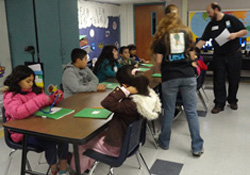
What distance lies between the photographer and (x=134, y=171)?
2412 millimetres

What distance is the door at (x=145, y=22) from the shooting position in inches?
316

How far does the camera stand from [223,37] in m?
3.80

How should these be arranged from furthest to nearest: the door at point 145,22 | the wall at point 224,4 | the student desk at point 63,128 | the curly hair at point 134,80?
1. the door at point 145,22
2. the wall at point 224,4
3. the curly hair at point 134,80
4. the student desk at point 63,128

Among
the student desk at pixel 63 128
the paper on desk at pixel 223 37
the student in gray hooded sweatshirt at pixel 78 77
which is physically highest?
the paper on desk at pixel 223 37

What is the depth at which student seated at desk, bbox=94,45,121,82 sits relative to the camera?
348 centimetres

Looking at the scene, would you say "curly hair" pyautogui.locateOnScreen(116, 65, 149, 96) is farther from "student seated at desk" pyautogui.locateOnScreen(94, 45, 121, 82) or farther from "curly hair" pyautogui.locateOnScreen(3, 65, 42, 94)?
"student seated at desk" pyautogui.locateOnScreen(94, 45, 121, 82)

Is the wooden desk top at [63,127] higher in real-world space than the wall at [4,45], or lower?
lower

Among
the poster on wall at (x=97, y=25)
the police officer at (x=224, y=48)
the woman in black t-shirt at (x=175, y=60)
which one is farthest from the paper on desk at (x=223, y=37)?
the poster on wall at (x=97, y=25)

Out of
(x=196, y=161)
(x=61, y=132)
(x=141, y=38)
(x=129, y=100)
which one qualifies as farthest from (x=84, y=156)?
(x=141, y=38)

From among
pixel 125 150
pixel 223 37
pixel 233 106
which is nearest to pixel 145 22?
pixel 223 37

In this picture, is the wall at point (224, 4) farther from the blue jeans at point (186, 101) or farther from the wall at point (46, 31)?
the blue jeans at point (186, 101)

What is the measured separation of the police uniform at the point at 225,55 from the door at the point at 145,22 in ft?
13.2

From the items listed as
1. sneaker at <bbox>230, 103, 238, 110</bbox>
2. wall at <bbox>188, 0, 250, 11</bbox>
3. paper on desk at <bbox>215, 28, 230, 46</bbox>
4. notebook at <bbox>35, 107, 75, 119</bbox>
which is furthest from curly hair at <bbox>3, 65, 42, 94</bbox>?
wall at <bbox>188, 0, 250, 11</bbox>

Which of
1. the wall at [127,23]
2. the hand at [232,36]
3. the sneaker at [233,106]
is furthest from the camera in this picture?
the wall at [127,23]
